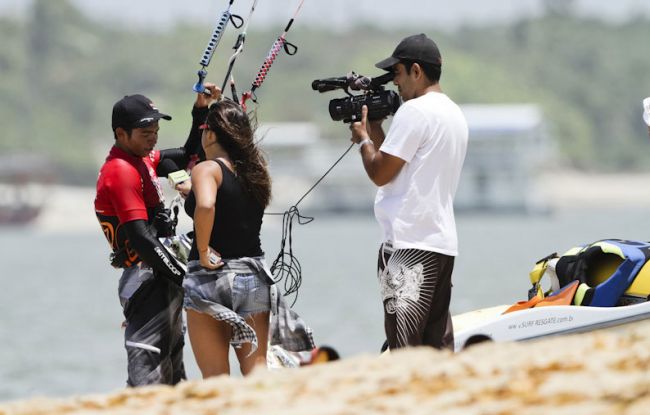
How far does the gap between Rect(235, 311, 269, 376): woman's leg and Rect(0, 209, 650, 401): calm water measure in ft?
39.6

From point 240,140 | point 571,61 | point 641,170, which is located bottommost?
point 240,140

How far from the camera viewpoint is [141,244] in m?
5.96

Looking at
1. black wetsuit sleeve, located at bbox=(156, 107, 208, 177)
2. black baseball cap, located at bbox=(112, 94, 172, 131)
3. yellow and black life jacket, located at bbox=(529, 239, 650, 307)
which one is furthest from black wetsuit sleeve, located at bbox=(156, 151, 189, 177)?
yellow and black life jacket, located at bbox=(529, 239, 650, 307)

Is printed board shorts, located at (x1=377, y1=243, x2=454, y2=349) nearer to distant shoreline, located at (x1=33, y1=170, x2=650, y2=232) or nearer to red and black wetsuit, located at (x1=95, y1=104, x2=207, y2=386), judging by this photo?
red and black wetsuit, located at (x1=95, y1=104, x2=207, y2=386)

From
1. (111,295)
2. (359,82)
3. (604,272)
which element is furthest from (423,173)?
(111,295)

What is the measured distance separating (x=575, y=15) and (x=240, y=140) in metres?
147

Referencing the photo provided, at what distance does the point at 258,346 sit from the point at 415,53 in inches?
54.4

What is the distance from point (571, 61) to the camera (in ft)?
435

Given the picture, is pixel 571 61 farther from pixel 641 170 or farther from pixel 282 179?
pixel 282 179

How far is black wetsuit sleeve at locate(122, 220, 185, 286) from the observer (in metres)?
5.96

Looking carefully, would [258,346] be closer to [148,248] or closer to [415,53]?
[148,248]

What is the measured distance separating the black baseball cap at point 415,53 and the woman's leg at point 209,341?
127 cm

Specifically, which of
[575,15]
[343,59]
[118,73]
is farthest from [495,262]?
[575,15]

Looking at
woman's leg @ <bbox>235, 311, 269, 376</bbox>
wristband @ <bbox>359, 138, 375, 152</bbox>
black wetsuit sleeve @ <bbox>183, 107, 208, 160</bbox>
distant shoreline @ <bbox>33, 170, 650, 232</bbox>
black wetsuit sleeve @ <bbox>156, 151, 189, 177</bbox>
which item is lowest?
woman's leg @ <bbox>235, 311, 269, 376</bbox>
